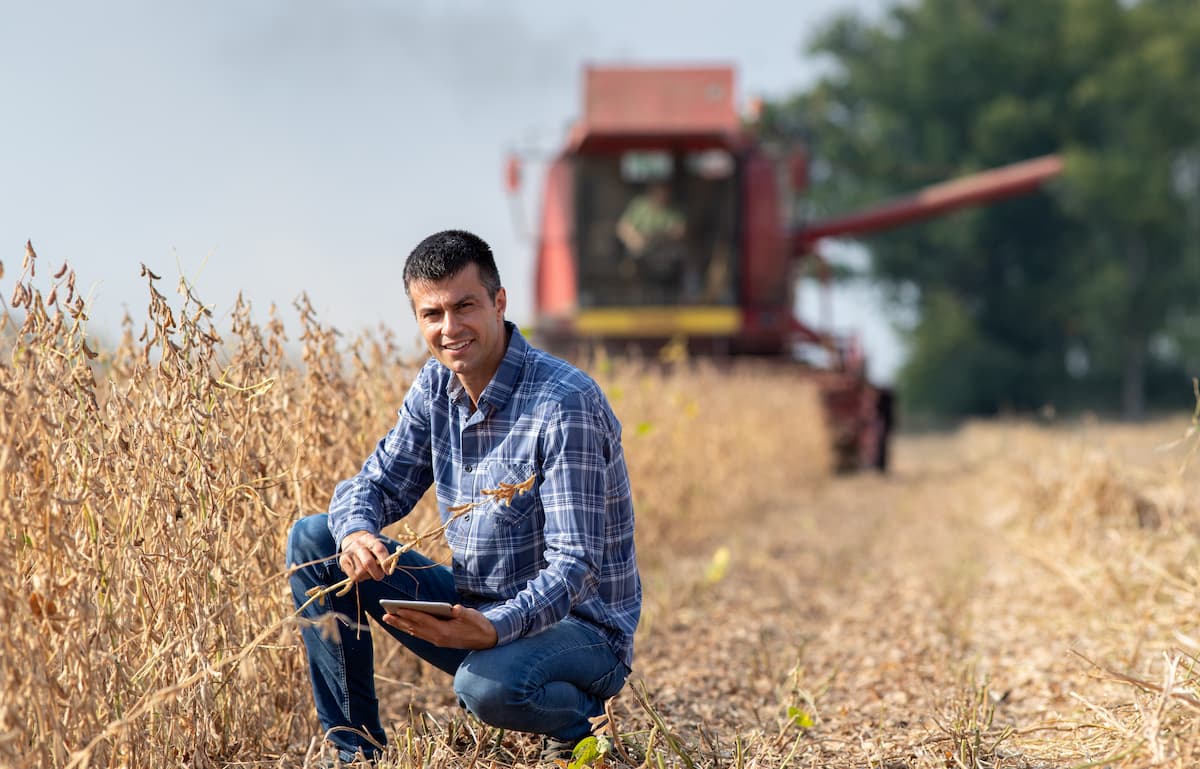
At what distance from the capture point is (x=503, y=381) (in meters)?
2.81

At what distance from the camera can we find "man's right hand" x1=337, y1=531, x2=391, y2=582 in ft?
8.60

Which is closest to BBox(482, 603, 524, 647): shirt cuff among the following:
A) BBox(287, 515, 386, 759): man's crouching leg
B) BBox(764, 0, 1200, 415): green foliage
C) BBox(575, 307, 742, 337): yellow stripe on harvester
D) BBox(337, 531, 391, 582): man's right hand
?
BBox(337, 531, 391, 582): man's right hand

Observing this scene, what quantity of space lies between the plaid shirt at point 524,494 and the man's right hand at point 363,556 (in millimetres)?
65

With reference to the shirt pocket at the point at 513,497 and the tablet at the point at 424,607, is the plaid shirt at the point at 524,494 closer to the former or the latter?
the shirt pocket at the point at 513,497

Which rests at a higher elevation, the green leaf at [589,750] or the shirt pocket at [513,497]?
the shirt pocket at [513,497]

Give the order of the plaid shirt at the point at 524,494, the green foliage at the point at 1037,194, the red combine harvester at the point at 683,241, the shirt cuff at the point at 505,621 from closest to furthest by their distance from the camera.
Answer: the shirt cuff at the point at 505,621 < the plaid shirt at the point at 524,494 < the red combine harvester at the point at 683,241 < the green foliage at the point at 1037,194

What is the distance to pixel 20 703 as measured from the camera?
2234 mm

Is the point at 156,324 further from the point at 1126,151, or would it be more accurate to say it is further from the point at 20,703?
the point at 1126,151

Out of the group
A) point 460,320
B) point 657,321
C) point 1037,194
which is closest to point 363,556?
point 460,320

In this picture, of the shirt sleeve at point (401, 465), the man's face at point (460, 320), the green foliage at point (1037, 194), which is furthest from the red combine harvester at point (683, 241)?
the green foliage at point (1037, 194)

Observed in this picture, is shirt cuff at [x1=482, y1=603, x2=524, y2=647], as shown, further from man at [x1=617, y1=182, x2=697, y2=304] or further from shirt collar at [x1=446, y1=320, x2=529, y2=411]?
man at [x1=617, y1=182, x2=697, y2=304]

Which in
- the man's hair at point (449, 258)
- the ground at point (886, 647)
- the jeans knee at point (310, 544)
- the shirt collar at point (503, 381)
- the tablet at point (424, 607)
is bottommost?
the ground at point (886, 647)

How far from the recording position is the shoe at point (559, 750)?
2877 millimetres

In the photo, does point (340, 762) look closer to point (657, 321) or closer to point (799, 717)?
point (799, 717)
